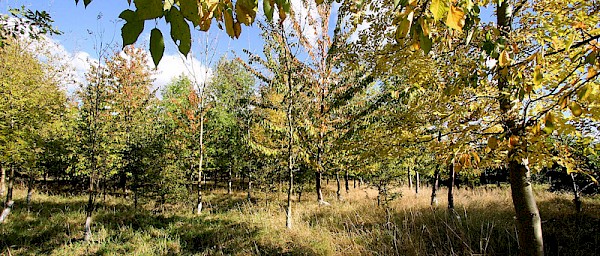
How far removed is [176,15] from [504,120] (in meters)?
2.89

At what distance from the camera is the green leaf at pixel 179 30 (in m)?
0.82

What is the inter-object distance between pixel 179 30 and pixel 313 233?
6.48 m

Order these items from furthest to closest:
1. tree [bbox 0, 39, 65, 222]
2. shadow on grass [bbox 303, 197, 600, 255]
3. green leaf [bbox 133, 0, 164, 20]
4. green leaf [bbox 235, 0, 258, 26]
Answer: tree [bbox 0, 39, 65, 222], shadow on grass [bbox 303, 197, 600, 255], green leaf [bbox 235, 0, 258, 26], green leaf [bbox 133, 0, 164, 20]

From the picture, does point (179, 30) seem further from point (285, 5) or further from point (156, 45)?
point (285, 5)

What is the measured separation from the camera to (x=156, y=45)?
81cm

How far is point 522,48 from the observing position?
2.93 m

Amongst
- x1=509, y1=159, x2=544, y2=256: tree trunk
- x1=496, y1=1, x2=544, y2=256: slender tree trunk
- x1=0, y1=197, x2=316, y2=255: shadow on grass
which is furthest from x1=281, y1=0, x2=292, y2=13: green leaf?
x1=0, y1=197, x2=316, y2=255: shadow on grass

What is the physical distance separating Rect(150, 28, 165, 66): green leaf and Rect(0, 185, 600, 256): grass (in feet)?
14.3

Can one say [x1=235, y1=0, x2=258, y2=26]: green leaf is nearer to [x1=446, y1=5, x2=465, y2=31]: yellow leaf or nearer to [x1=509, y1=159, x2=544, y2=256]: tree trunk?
Answer: [x1=446, y1=5, x2=465, y2=31]: yellow leaf

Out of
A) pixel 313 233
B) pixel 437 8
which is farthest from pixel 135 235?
pixel 437 8

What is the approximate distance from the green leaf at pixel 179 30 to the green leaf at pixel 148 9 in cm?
8

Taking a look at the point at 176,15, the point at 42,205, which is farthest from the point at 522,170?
the point at 42,205

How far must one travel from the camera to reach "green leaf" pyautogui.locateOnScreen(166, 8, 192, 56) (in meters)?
0.82

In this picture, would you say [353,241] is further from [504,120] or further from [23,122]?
[23,122]
